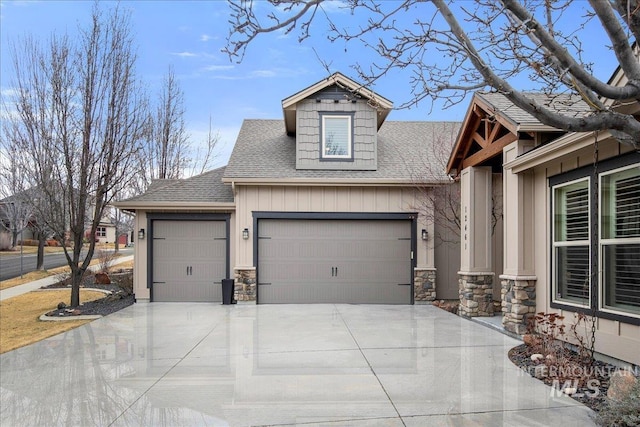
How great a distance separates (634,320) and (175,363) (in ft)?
19.1

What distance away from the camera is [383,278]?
12469 mm

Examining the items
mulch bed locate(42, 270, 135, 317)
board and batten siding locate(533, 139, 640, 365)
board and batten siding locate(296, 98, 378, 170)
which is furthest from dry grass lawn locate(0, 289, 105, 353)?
board and batten siding locate(533, 139, 640, 365)

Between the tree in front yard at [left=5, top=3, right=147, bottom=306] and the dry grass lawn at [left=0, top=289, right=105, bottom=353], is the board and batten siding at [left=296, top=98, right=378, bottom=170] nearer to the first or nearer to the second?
the tree in front yard at [left=5, top=3, right=147, bottom=306]

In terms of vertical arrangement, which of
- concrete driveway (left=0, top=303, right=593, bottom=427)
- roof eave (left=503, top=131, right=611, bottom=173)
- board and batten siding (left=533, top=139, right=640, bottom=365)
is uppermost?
roof eave (left=503, top=131, right=611, bottom=173)

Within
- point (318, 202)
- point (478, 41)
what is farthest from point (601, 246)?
point (318, 202)

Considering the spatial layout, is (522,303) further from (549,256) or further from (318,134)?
(318,134)

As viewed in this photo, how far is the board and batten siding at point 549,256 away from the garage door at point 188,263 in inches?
318

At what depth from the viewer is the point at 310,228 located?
40.9 ft

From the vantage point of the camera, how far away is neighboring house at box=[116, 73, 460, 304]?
40.5 ft

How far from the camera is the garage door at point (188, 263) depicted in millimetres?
12820

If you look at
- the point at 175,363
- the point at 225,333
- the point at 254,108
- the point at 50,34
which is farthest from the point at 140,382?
the point at 254,108

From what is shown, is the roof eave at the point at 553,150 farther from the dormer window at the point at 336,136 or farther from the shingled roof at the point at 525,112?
the dormer window at the point at 336,136

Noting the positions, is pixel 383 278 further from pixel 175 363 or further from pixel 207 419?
pixel 207 419

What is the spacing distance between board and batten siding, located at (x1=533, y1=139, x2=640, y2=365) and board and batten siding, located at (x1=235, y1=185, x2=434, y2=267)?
4.70m
